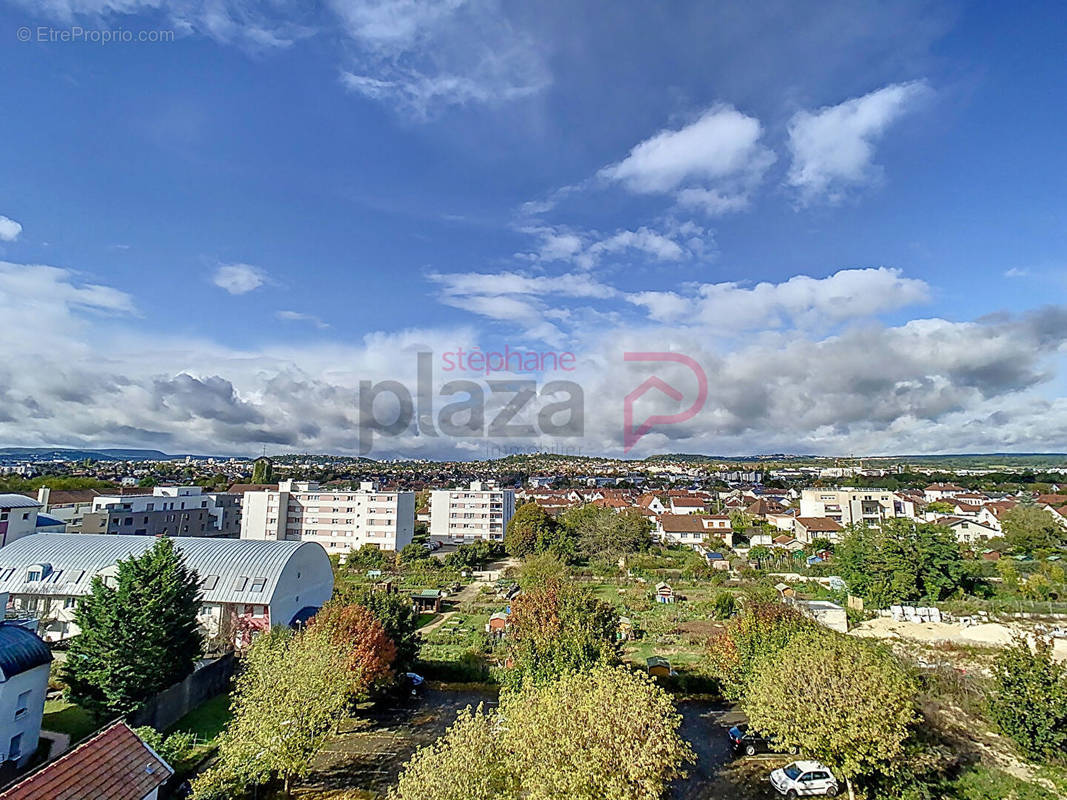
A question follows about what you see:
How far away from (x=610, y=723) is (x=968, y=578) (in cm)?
3809

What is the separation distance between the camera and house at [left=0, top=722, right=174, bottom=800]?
9.86 metres

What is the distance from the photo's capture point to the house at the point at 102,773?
986 cm

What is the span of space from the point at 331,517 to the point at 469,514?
53.5 feet

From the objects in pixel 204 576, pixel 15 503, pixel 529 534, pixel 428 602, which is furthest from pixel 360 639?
pixel 529 534

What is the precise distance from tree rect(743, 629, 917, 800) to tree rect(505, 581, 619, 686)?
5.01m

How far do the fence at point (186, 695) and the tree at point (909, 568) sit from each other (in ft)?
112

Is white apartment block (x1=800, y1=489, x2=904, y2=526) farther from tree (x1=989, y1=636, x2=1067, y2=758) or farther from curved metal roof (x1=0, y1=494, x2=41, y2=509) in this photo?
curved metal roof (x1=0, y1=494, x2=41, y2=509)

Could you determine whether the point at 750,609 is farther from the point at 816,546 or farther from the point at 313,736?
the point at 816,546

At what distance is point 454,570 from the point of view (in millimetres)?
47969

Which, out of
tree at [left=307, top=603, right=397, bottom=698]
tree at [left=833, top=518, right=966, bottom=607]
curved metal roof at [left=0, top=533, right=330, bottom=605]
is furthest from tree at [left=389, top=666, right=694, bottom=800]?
tree at [left=833, top=518, right=966, bottom=607]


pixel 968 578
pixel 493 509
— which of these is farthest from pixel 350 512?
pixel 968 578

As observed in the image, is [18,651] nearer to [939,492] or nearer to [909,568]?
[909,568]

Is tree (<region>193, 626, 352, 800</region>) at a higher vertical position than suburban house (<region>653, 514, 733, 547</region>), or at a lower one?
higher

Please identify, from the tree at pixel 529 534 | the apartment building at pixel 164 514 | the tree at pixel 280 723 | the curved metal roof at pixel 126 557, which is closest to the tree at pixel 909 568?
the tree at pixel 529 534
